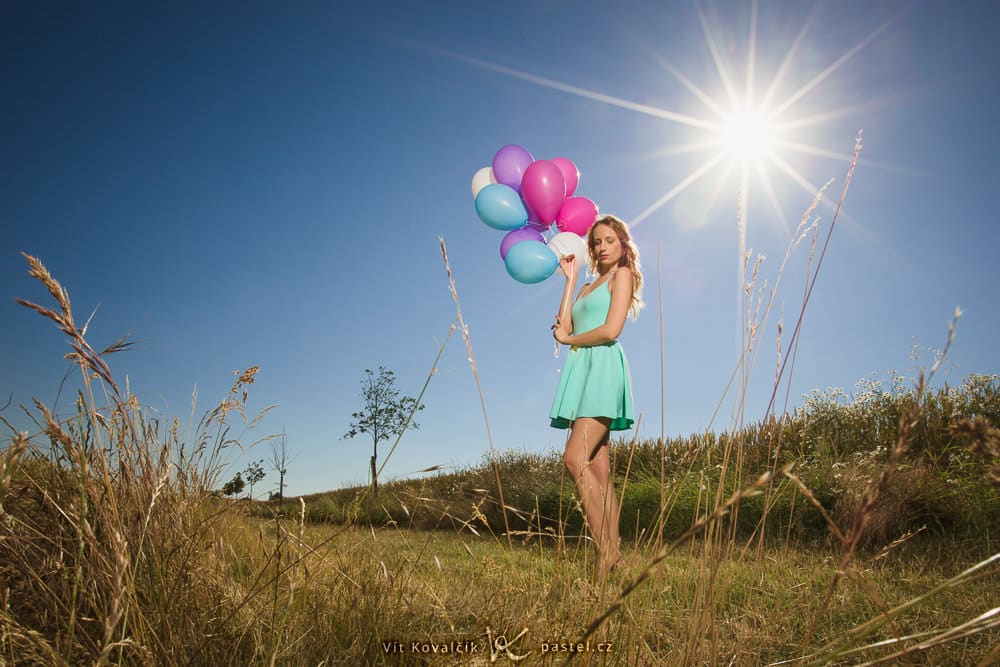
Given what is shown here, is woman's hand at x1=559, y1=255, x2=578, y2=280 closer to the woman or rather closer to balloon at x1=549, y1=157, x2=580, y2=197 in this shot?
the woman

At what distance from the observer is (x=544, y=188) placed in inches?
190

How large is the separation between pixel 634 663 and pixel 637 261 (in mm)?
3034

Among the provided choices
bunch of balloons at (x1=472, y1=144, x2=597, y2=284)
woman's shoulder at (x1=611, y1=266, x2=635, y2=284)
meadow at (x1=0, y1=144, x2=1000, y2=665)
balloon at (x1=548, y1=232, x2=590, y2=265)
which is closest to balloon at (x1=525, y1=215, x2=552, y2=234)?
bunch of balloons at (x1=472, y1=144, x2=597, y2=284)

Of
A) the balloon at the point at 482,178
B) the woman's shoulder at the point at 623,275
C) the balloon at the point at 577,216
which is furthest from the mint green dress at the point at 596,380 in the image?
the balloon at the point at 482,178

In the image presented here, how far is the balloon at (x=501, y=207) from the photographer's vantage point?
4945 millimetres

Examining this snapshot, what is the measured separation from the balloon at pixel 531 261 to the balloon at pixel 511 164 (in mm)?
1055

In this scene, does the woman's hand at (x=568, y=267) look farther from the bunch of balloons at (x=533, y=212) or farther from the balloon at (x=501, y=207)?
the balloon at (x=501, y=207)

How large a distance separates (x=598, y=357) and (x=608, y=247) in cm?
81

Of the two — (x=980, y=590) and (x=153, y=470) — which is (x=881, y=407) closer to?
(x=980, y=590)

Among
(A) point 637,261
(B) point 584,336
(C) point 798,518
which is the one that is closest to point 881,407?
(C) point 798,518

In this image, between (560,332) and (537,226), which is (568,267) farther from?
(537,226)

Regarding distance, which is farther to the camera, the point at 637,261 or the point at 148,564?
the point at 637,261

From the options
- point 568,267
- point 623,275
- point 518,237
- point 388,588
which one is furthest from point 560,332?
point 388,588

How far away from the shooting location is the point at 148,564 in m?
→ 1.20
